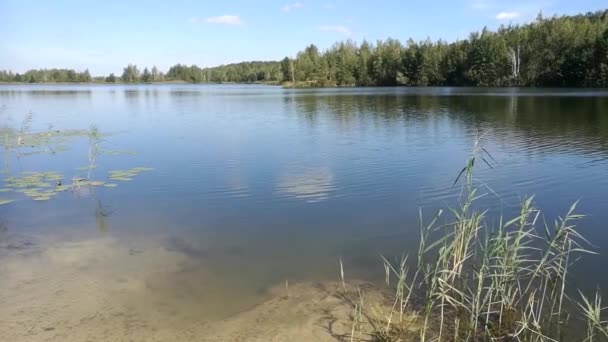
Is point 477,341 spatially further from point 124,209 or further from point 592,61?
point 592,61

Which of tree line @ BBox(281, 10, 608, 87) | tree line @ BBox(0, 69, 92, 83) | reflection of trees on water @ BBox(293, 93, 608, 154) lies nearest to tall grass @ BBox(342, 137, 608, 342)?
reflection of trees on water @ BBox(293, 93, 608, 154)

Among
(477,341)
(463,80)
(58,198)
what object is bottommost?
(477,341)

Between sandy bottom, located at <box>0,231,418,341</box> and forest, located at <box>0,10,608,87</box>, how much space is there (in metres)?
71.5

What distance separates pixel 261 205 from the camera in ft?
32.9

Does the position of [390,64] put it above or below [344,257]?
above

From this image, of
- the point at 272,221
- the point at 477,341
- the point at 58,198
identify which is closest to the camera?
the point at 477,341

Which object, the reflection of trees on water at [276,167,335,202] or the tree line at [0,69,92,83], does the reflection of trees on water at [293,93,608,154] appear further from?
the tree line at [0,69,92,83]

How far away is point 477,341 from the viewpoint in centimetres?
486

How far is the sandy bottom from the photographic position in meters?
5.17

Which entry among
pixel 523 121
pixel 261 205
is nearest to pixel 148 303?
pixel 261 205

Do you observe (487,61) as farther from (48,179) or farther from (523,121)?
(48,179)

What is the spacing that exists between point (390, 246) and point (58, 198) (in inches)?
312

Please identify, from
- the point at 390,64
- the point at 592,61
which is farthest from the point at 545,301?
the point at 390,64

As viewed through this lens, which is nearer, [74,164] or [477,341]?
[477,341]
